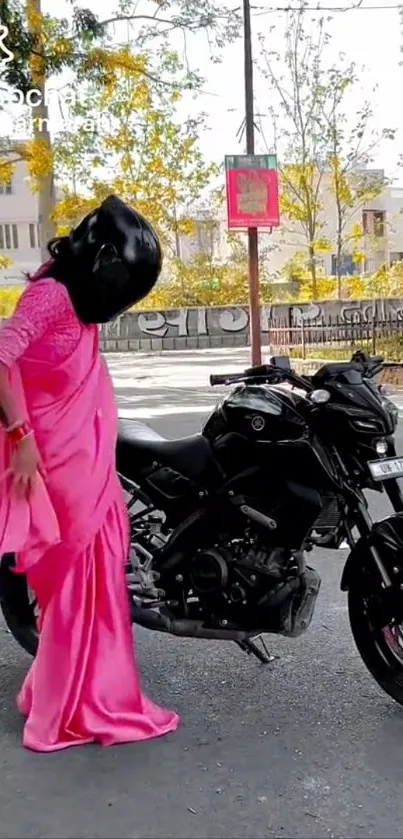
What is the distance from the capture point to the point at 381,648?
2930mm

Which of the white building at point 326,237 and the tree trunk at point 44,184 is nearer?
the tree trunk at point 44,184

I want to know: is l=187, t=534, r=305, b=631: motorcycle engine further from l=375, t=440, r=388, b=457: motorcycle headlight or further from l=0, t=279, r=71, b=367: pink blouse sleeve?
l=0, t=279, r=71, b=367: pink blouse sleeve

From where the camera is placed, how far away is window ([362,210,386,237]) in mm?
30719

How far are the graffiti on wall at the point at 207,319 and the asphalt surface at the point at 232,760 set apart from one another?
21380mm

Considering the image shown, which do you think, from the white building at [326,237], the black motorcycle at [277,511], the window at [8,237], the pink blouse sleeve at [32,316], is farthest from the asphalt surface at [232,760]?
the window at [8,237]

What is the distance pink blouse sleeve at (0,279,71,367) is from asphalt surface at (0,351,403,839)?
4.15ft

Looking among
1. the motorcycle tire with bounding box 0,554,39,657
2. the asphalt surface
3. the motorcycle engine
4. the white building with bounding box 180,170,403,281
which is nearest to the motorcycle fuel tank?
the motorcycle engine

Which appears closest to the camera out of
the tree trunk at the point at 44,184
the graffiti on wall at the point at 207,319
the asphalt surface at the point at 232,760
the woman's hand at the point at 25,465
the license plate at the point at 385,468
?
the asphalt surface at the point at 232,760

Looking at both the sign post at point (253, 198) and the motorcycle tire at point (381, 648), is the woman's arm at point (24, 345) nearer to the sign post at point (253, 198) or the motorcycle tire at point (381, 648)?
the motorcycle tire at point (381, 648)

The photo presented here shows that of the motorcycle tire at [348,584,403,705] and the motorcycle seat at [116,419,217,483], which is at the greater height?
the motorcycle seat at [116,419,217,483]

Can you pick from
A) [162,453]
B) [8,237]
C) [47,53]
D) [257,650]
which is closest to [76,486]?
[162,453]

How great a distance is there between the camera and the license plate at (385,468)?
2764 mm

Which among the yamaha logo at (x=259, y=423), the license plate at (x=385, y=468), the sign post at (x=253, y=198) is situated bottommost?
the license plate at (x=385, y=468)

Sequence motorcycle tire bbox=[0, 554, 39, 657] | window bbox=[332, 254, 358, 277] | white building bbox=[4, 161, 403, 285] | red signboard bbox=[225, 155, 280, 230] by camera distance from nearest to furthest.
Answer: motorcycle tire bbox=[0, 554, 39, 657], red signboard bbox=[225, 155, 280, 230], white building bbox=[4, 161, 403, 285], window bbox=[332, 254, 358, 277]
